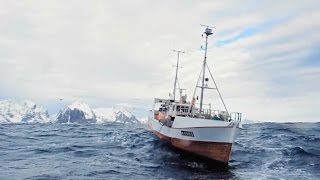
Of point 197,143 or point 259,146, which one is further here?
point 259,146

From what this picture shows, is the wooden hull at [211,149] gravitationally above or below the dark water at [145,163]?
above

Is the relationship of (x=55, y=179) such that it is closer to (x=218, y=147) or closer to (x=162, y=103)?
(x=218, y=147)

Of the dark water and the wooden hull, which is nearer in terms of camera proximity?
the dark water

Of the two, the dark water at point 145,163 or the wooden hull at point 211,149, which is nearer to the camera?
the dark water at point 145,163

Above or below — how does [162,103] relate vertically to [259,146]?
above

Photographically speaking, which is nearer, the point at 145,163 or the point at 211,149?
the point at 145,163

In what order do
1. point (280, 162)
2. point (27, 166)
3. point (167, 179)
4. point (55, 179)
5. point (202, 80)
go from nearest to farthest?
point (55, 179) < point (167, 179) < point (27, 166) < point (280, 162) < point (202, 80)

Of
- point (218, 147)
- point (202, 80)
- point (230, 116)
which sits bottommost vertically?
point (218, 147)

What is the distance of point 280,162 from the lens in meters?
35.5

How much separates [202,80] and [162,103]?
25109mm

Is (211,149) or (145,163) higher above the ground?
(211,149)

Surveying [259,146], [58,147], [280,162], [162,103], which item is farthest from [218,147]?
[162,103]

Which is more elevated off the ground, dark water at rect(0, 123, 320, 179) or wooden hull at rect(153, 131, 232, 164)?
wooden hull at rect(153, 131, 232, 164)

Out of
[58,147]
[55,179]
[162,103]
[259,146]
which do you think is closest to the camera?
[55,179]
